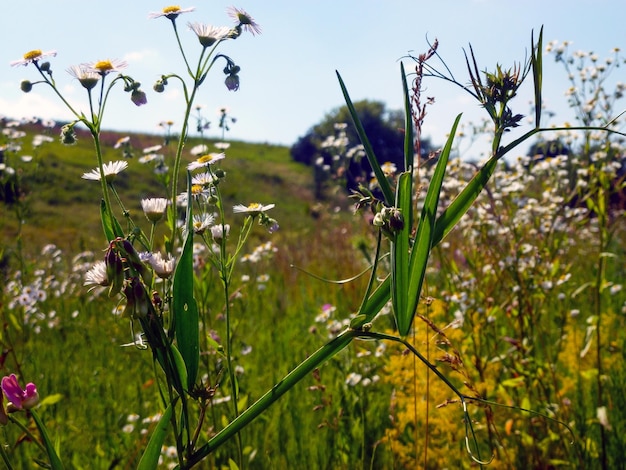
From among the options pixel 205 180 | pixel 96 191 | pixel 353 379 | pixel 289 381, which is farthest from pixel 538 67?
pixel 96 191

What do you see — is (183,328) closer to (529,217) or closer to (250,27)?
(250,27)

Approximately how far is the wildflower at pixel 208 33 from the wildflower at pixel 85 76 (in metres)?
0.16

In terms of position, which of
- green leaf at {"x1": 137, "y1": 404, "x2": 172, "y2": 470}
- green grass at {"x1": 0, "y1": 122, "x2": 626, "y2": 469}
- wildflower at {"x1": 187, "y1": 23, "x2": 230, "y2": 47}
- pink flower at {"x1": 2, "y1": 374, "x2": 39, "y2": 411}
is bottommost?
green grass at {"x1": 0, "y1": 122, "x2": 626, "y2": 469}

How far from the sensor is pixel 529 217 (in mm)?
3045

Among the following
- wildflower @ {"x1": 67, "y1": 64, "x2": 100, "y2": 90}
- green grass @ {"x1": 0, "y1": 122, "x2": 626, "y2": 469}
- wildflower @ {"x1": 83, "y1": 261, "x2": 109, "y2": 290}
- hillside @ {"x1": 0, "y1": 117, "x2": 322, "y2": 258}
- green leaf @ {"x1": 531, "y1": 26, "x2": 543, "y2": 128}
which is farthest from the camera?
hillside @ {"x1": 0, "y1": 117, "x2": 322, "y2": 258}

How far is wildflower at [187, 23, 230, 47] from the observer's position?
2.99 ft

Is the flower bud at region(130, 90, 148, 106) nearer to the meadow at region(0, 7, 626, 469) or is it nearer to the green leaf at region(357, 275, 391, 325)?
the meadow at region(0, 7, 626, 469)

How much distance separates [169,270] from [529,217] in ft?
8.38

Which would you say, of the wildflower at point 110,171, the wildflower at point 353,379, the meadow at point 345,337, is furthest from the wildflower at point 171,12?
the wildflower at point 353,379

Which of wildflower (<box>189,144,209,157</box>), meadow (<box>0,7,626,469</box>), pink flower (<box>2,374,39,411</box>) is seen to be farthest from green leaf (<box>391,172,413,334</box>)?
wildflower (<box>189,144,209,157</box>)

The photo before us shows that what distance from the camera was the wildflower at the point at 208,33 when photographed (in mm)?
912

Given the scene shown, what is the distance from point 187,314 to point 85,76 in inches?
16.0

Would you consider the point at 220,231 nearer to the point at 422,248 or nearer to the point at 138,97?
the point at 138,97

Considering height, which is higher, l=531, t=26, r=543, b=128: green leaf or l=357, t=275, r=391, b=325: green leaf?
l=531, t=26, r=543, b=128: green leaf
